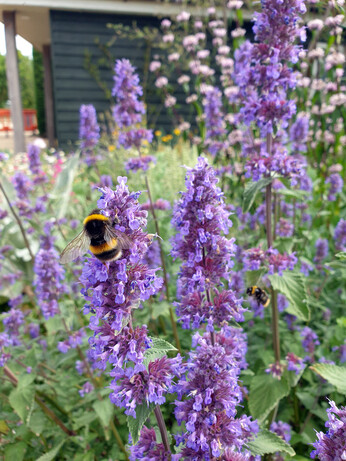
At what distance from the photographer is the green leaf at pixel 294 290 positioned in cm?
251

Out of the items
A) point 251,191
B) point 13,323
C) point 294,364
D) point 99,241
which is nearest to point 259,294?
point 294,364

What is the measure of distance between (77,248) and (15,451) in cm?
184

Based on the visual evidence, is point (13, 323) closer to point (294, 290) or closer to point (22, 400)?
point (22, 400)

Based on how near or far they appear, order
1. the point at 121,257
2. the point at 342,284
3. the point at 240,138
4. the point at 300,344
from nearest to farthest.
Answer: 1. the point at 121,257
2. the point at 300,344
3. the point at 342,284
4. the point at 240,138

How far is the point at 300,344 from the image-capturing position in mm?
3400

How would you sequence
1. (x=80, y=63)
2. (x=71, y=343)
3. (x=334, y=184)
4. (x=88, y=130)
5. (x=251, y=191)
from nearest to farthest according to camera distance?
(x=251, y=191)
(x=71, y=343)
(x=334, y=184)
(x=88, y=130)
(x=80, y=63)

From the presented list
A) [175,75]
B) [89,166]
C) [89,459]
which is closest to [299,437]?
[89,459]

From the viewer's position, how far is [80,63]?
14250 mm

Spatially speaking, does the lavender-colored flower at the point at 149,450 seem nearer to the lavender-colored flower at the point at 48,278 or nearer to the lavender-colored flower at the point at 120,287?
the lavender-colored flower at the point at 120,287

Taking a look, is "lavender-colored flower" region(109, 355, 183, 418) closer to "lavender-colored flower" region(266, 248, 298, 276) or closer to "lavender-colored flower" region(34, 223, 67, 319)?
"lavender-colored flower" region(266, 248, 298, 276)

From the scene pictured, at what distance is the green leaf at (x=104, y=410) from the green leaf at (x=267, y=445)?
1.13m

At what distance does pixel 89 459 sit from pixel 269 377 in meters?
1.32

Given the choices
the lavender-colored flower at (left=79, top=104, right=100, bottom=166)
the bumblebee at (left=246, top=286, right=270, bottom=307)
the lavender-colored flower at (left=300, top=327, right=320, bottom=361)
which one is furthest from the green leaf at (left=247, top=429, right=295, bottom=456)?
the lavender-colored flower at (left=79, top=104, right=100, bottom=166)

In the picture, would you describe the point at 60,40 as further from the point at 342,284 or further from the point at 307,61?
the point at 342,284
